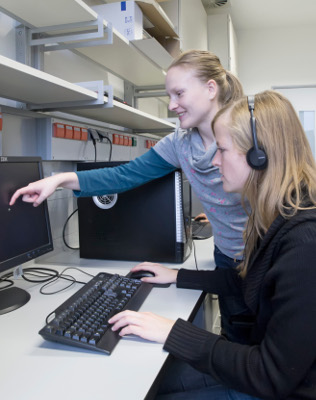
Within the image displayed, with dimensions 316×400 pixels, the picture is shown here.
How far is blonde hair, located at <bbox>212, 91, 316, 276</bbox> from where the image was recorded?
0.69 meters

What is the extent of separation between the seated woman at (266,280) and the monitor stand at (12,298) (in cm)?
29

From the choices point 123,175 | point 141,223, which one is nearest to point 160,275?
point 141,223

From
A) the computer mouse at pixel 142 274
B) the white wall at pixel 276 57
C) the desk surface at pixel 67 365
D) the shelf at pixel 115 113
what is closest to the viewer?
the desk surface at pixel 67 365

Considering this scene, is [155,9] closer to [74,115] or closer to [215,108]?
[74,115]

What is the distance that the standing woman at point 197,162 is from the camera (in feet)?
3.66

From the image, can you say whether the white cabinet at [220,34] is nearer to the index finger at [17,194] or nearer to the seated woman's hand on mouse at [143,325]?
the index finger at [17,194]

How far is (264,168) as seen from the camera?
2.35 ft

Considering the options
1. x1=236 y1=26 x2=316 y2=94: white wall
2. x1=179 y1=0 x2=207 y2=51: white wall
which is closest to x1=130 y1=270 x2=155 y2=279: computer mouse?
x1=179 y1=0 x2=207 y2=51: white wall

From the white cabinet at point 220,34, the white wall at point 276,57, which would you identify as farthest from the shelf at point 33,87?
the white wall at point 276,57

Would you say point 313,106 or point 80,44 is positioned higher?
point 313,106

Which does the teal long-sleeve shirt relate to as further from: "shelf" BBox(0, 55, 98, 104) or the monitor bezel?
"shelf" BBox(0, 55, 98, 104)

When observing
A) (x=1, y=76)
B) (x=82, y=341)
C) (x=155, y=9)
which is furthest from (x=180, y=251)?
(x=155, y=9)

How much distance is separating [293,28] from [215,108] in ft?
11.7

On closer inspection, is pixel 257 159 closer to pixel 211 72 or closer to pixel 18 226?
pixel 211 72
